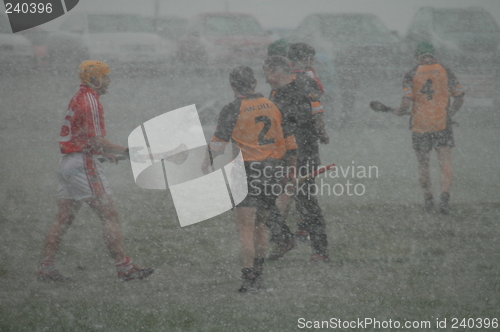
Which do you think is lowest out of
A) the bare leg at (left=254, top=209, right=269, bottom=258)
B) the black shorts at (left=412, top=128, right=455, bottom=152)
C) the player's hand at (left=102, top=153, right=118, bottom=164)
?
the black shorts at (left=412, top=128, right=455, bottom=152)

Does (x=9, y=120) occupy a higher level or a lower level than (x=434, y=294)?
lower

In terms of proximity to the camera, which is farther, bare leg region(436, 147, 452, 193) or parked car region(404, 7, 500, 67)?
parked car region(404, 7, 500, 67)

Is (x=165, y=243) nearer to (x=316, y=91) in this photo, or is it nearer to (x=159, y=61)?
(x=316, y=91)

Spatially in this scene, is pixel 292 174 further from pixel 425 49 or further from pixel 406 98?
pixel 425 49

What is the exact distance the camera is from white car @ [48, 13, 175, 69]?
39.3 feet

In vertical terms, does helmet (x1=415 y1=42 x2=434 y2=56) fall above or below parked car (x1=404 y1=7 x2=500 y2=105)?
above

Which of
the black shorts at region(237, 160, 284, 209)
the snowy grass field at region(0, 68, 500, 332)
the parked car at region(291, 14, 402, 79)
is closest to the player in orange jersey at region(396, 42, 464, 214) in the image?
the snowy grass field at region(0, 68, 500, 332)

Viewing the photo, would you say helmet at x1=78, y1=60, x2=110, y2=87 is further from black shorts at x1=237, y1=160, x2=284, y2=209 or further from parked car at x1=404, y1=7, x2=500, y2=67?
parked car at x1=404, y1=7, x2=500, y2=67

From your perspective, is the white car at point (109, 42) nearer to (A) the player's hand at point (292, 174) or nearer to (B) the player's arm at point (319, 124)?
(B) the player's arm at point (319, 124)

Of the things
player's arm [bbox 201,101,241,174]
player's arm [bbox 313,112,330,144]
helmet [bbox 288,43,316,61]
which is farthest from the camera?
helmet [bbox 288,43,316,61]

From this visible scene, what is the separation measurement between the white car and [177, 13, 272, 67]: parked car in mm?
458

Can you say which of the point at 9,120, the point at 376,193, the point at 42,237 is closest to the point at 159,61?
the point at 9,120

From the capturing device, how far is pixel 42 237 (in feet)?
14.7

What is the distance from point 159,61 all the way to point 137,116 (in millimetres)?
2527
